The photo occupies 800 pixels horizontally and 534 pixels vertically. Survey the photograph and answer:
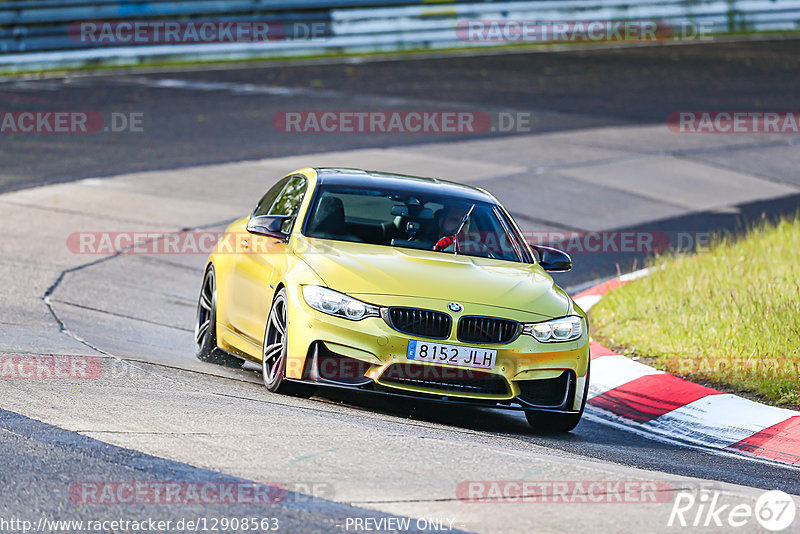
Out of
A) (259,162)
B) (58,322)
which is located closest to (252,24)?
(259,162)

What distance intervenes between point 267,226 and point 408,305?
1576 millimetres

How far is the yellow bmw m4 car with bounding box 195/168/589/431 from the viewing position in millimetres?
7633

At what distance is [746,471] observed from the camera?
24.0ft

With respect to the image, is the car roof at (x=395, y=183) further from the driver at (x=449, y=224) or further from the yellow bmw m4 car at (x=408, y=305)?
the driver at (x=449, y=224)

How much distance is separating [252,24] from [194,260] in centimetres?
1520

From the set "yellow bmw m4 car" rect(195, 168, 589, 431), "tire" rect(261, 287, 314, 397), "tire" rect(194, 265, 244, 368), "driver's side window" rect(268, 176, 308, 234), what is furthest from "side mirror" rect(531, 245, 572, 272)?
"tire" rect(194, 265, 244, 368)

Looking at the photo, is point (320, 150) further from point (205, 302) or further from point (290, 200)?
point (290, 200)

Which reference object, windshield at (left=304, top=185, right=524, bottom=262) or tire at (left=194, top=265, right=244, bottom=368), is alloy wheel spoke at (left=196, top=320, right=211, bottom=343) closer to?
tire at (left=194, top=265, right=244, bottom=368)

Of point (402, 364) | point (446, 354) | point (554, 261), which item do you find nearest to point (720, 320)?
point (554, 261)

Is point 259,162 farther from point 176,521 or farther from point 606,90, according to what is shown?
point 176,521

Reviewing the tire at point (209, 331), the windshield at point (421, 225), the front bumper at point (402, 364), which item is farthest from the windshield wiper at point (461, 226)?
the tire at point (209, 331)

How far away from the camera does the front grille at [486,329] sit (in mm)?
7699

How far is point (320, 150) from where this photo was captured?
1914cm

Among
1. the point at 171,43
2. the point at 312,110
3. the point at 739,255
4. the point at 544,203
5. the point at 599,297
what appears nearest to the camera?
the point at 599,297
